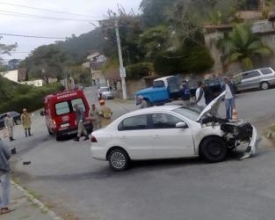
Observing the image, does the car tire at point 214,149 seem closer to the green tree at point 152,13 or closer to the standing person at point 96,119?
the standing person at point 96,119

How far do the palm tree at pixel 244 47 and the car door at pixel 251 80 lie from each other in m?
4.68

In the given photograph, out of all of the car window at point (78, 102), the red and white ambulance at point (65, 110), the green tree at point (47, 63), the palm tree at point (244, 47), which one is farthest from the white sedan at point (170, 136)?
the green tree at point (47, 63)

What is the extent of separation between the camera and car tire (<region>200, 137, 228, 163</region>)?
45.0ft

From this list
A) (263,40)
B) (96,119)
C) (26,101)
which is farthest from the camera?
(26,101)

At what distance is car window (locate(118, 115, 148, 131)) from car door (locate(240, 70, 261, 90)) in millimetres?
24895

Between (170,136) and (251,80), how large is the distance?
998 inches

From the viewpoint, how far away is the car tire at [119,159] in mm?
14891

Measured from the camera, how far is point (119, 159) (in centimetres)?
1497

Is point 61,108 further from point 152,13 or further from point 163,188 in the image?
point 152,13

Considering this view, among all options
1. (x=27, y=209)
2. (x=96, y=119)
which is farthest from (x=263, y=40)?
(x=27, y=209)

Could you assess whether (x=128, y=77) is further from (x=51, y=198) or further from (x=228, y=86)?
(x=51, y=198)

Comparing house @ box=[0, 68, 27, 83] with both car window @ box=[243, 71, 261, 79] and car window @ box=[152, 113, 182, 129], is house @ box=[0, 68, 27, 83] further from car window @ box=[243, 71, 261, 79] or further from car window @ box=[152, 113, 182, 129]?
car window @ box=[152, 113, 182, 129]

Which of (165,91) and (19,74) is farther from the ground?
(19,74)

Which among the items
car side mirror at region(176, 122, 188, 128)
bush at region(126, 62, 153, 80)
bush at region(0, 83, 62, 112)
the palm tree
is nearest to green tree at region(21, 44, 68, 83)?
bush at region(0, 83, 62, 112)
